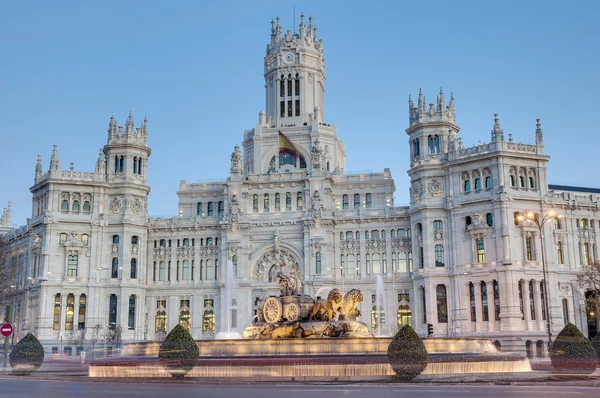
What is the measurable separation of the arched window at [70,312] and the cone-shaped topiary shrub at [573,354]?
218ft

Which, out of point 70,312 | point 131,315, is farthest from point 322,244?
point 70,312

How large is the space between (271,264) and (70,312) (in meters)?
26.4

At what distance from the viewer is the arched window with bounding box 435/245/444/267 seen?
85056 mm

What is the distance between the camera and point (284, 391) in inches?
1041

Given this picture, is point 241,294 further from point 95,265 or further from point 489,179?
point 489,179

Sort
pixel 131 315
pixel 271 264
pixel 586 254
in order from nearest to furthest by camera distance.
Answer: pixel 586 254 → pixel 131 315 → pixel 271 264

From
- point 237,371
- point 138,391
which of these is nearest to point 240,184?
point 237,371

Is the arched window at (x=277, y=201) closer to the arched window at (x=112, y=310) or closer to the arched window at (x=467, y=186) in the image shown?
the arched window at (x=112, y=310)

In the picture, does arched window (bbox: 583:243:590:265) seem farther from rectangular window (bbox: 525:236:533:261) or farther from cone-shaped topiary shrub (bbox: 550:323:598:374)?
cone-shaped topiary shrub (bbox: 550:323:598:374)

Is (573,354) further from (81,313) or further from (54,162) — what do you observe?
(54,162)

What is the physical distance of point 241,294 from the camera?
92.1 meters

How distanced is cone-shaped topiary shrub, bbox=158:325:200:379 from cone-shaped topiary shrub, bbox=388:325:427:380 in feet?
31.0

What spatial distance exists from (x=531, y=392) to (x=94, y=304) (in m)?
72.4

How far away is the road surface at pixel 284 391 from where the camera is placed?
2491 cm
